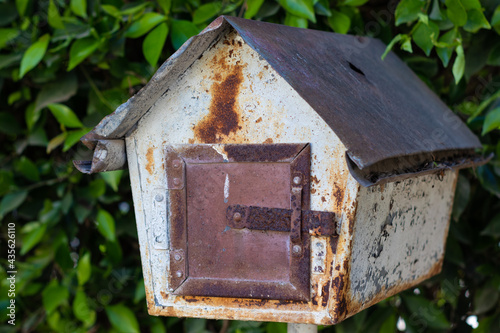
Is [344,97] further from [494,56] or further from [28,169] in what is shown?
[28,169]

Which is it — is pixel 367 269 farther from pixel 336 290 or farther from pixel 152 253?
pixel 152 253

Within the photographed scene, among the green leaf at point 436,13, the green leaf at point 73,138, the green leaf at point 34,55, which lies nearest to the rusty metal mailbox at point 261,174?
the green leaf at point 436,13

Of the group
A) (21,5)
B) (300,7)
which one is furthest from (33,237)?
(300,7)

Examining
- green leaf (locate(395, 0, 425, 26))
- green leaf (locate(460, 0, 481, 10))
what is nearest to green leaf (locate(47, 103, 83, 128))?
green leaf (locate(395, 0, 425, 26))

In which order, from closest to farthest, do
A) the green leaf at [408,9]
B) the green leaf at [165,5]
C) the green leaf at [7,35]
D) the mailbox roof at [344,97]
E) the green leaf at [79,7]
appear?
the mailbox roof at [344,97] < the green leaf at [408,9] < the green leaf at [165,5] < the green leaf at [79,7] < the green leaf at [7,35]

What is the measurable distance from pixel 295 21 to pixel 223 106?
46cm

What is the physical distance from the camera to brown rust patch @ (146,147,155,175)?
3.64 ft

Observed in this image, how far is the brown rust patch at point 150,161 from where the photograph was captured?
111cm

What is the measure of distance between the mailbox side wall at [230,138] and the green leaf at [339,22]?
1.74 ft

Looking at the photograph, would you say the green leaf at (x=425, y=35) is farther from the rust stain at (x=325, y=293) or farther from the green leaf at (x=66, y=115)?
the green leaf at (x=66, y=115)

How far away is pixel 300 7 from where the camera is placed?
4.50 ft

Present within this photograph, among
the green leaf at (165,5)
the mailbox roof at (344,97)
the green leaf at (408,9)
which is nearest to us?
the mailbox roof at (344,97)

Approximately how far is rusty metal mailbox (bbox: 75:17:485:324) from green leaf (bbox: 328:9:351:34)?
35cm

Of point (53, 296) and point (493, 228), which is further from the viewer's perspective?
point (53, 296)
